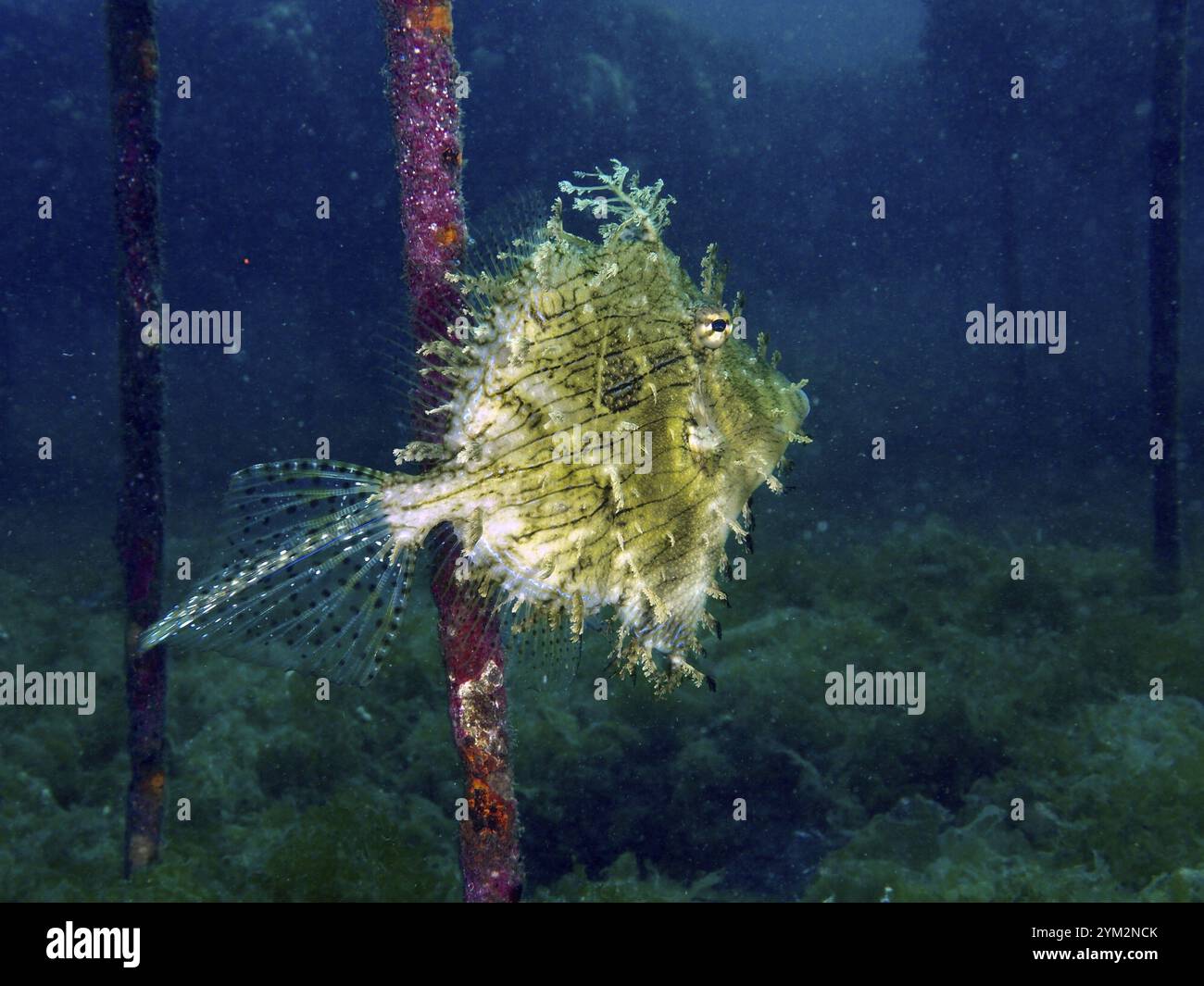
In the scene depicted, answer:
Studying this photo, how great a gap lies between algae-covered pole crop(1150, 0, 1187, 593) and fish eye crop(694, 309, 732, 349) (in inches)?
381

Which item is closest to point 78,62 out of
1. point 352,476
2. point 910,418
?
point 910,418

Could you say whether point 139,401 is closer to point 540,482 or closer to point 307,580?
point 307,580

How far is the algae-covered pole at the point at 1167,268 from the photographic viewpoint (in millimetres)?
8945

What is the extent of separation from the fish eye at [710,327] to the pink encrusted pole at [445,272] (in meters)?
0.82

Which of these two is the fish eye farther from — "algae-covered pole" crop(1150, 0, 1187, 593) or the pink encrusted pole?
"algae-covered pole" crop(1150, 0, 1187, 593)

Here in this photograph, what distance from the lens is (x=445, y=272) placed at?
8.55 ft

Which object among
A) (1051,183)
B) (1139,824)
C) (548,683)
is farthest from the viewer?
(1051,183)

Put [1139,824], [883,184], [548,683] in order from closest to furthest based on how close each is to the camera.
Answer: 1. [548,683]
2. [1139,824]
3. [883,184]

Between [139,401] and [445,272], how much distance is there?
134 inches

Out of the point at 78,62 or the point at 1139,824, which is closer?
the point at 1139,824

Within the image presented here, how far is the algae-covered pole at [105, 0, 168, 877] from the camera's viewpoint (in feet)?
15.2

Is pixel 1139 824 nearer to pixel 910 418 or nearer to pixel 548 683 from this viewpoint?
pixel 548 683

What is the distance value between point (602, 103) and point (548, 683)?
1067 inches

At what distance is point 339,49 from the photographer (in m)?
26.5
